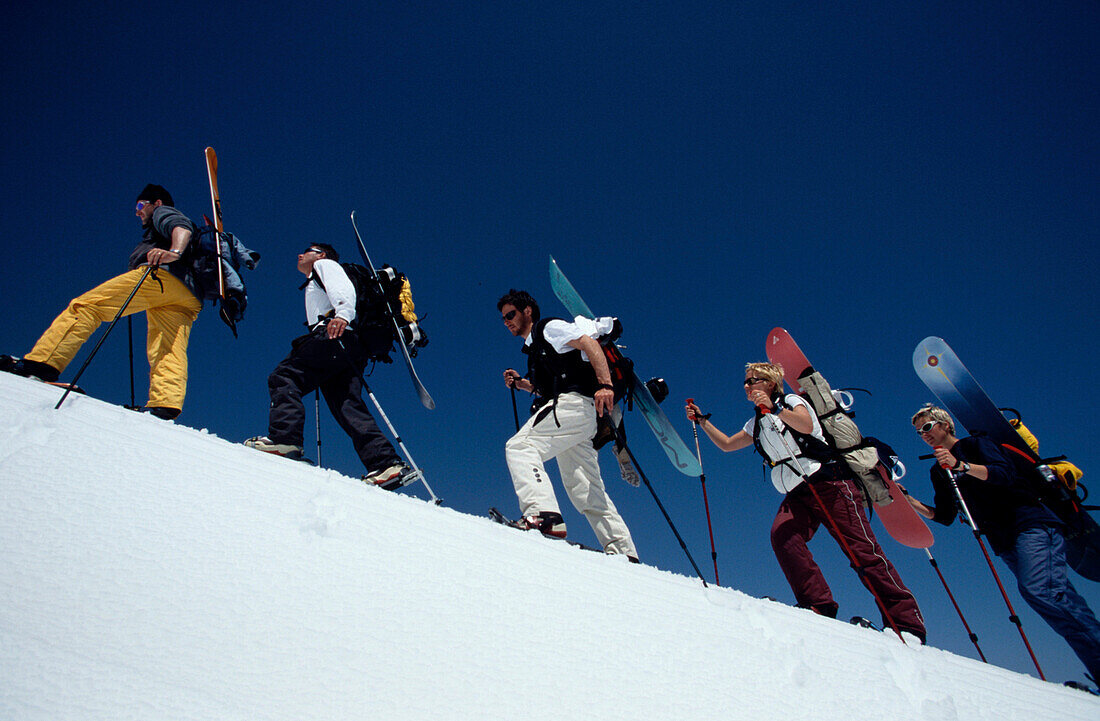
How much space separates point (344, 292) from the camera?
4.48 metres

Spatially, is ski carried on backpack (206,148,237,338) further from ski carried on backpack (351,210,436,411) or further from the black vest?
the black vest

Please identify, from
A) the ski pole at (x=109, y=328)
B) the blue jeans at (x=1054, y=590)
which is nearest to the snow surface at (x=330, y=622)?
the ski pole at (x=109, y=328)

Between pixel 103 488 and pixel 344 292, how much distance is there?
2921 millimetres

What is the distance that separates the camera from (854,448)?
15.3 feet

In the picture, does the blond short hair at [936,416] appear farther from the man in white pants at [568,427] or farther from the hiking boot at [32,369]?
the hiking boot at [32,369]

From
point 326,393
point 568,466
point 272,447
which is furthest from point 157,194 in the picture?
point 568,466

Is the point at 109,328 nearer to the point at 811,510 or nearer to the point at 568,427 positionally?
the point at 568,427

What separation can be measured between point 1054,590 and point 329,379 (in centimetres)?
595

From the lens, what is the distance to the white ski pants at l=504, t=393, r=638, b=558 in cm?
389

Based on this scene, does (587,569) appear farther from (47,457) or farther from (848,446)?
(848,446)

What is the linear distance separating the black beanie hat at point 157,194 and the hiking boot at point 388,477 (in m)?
3.18

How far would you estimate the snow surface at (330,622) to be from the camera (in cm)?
112

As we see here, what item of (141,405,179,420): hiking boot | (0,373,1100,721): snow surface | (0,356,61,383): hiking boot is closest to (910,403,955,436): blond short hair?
(0,373,1100,721): snow surface

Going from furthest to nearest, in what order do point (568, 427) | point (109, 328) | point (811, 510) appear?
point (811, 510) → point (568, 427) → point (109, 328)
